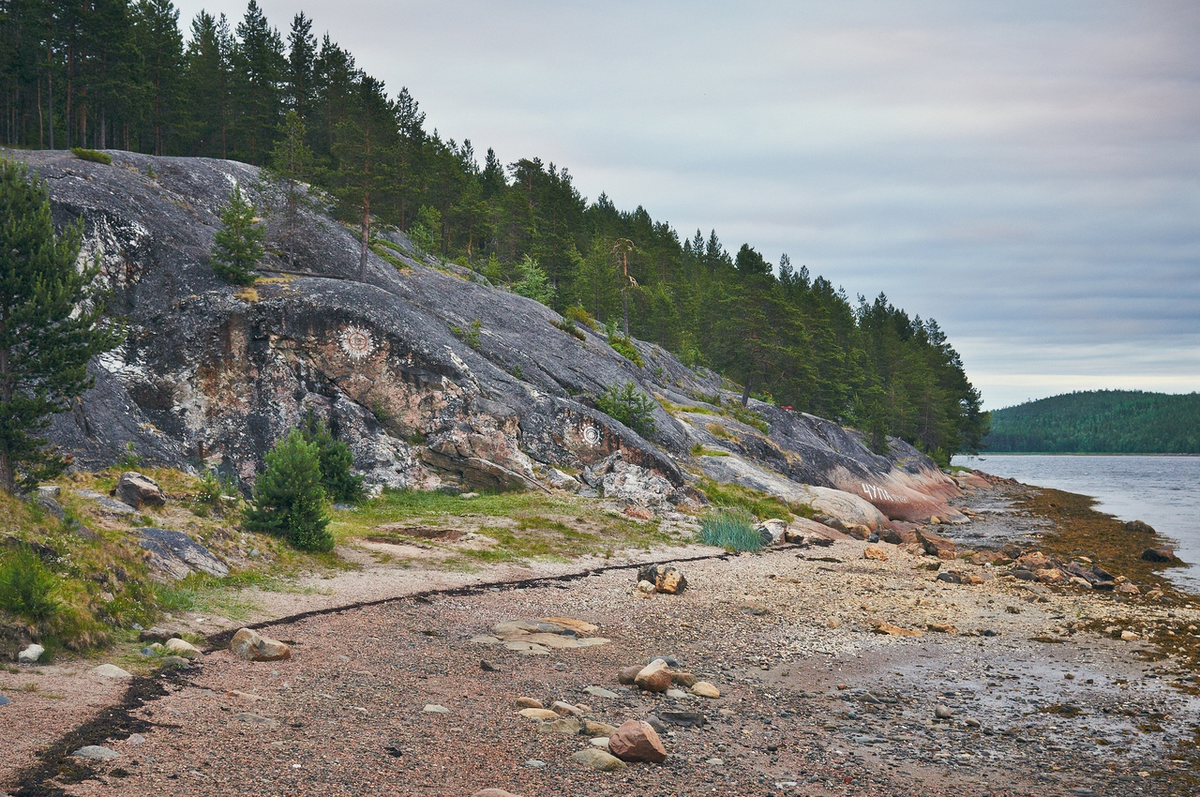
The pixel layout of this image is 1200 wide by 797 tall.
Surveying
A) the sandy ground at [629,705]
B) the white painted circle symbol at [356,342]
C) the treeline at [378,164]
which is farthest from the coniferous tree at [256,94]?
the sandy ground at [629,705]

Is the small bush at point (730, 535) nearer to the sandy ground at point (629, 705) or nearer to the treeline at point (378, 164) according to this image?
the sandy ground at point (629, 705)

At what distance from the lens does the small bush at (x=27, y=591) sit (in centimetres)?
1137

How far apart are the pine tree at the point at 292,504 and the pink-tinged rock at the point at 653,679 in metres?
12.7

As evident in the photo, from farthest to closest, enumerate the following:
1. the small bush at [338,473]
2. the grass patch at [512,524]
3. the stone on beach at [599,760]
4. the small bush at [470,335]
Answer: the small bush at [470,335] → the small bush at [338,473] → the grass patch at [512,524] → the stone on beach at [599,760]

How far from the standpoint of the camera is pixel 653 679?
43.7 feet

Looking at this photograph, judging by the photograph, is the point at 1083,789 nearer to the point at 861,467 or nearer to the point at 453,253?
the point at 861,467

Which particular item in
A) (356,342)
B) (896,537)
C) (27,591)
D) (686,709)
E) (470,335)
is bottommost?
(896,537)

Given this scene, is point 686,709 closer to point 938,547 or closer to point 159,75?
point 938,547

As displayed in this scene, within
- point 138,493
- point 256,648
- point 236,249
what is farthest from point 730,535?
point 236,249

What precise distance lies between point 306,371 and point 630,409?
60.6 ft

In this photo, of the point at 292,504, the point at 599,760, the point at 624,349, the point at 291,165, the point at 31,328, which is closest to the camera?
the point at 599,760

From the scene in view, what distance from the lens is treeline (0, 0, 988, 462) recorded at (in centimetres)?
5588

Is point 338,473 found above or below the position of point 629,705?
above

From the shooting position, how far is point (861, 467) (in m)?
64.1
